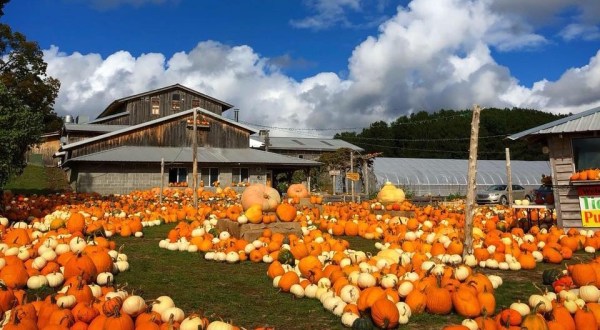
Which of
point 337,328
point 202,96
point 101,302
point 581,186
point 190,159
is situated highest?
point 202,96

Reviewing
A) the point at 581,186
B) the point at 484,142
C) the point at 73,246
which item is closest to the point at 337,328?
the point at 73,246

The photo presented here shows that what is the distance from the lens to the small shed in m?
11.3

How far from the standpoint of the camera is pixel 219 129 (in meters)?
35.7

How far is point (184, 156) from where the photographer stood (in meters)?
31.2

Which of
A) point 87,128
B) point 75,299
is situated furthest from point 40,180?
point 75,299

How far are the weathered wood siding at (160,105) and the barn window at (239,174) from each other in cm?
1361

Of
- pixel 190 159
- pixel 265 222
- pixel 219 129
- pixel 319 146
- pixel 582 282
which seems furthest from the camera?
pixel 319 146

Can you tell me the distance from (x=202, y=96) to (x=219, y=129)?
10.1 meters

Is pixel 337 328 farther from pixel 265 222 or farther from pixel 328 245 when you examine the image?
pixel 265 222

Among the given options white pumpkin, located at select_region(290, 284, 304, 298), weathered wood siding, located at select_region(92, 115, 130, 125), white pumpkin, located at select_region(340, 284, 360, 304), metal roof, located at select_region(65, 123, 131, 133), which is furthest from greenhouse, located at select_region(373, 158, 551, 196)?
white pumpkin, located at select_region(340, 284, 360, 304)

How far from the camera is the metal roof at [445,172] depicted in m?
41.8

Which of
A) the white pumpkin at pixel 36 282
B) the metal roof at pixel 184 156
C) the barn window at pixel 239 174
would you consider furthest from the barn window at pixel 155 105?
the white pumpkin at pixel 36 282

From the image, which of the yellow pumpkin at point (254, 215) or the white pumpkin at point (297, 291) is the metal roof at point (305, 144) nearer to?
the yellow pumpkin at point (254, 215)

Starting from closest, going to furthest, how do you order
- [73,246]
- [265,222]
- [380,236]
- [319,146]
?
[73,246] → [265,222] → [380,236] → [319,146]
